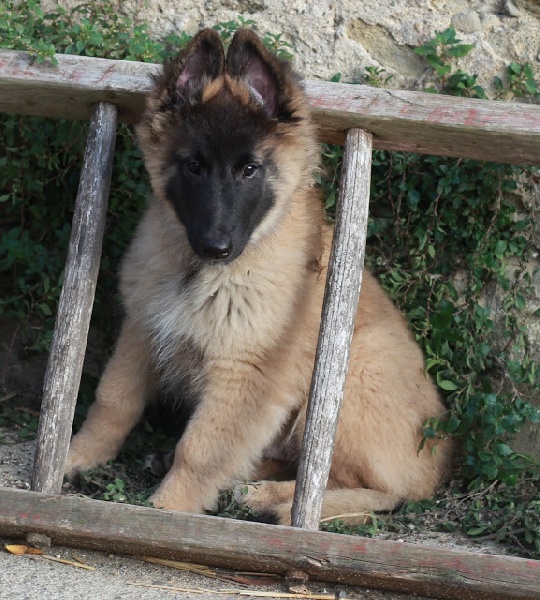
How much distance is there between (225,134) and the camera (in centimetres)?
371

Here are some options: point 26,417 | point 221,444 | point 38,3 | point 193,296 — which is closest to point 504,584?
point 221,444

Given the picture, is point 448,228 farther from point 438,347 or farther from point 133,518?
point 133,518

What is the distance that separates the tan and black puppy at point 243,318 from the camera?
378cm

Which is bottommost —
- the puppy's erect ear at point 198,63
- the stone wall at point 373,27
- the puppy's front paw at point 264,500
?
the puppy's front paw at point 264,500

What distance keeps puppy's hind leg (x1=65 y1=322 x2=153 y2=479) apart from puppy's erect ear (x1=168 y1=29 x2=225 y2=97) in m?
1.26

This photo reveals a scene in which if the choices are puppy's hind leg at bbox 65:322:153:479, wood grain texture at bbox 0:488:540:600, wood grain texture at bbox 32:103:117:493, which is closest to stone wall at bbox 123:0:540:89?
wood grain texture at bbox 32:103:117:493

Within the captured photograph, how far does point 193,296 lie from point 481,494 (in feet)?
5.71

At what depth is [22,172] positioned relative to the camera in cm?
504

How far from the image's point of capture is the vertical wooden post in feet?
12.1

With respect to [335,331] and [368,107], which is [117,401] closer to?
[335,331]

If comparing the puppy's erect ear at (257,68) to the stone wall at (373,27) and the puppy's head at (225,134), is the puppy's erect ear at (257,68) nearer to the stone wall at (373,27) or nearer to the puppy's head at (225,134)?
the puppy's head at (225,134)

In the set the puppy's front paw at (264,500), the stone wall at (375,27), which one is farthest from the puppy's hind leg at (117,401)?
the stone wall at (375,27)

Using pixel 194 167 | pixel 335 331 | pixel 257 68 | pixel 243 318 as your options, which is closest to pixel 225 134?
pixel 194 167

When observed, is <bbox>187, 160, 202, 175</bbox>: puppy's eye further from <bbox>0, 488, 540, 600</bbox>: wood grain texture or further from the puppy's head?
<bbox>0, 488, 540, 600</bbox>: wood grain texture
